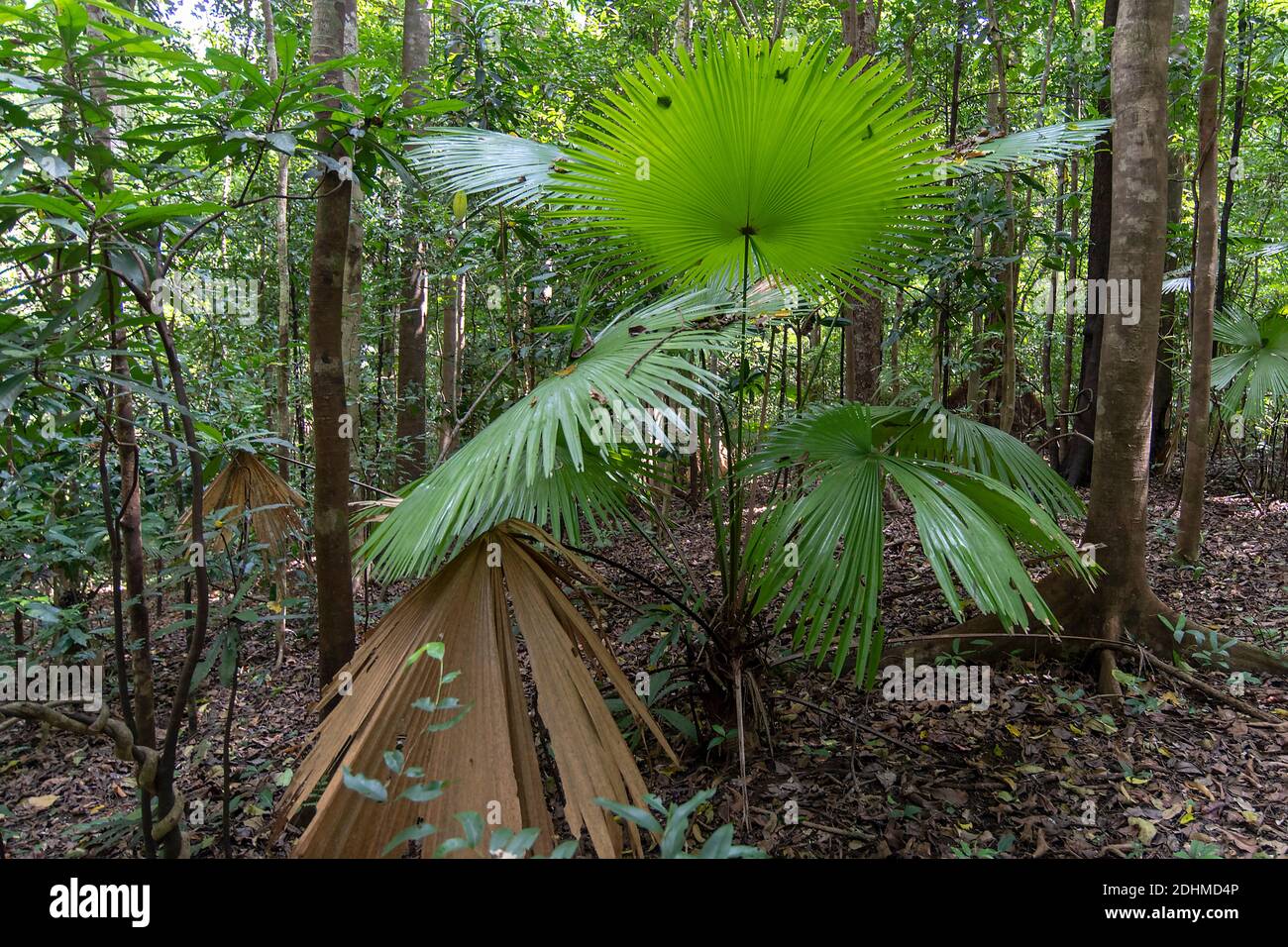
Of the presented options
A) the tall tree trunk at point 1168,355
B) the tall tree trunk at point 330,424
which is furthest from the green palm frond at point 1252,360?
the tall tree trunk at point 330,424

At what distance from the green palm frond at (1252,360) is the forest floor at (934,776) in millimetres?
1892

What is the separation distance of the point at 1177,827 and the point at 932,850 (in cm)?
78

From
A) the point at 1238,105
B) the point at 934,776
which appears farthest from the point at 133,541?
the point at 1238,105

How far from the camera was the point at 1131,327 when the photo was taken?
9.67 feet

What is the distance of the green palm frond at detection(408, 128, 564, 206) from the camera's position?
220 centimetres

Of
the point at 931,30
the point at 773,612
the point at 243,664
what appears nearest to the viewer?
the point at 773,612

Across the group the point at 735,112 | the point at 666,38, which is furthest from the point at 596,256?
the point at 666,38

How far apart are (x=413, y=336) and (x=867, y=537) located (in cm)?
579

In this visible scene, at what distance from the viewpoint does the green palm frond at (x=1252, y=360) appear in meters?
4.75

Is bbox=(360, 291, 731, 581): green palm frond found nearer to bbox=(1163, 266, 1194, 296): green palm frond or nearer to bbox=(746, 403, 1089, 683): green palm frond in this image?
bbox=(746, 403, 1089, 683): green palm frond

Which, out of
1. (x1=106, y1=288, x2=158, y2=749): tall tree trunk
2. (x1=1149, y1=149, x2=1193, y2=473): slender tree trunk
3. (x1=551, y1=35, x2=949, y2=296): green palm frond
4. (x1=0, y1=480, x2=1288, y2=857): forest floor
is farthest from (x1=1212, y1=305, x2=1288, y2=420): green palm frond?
(x1=106, y1=288, x2=158, y2=749): tall tree trunk
